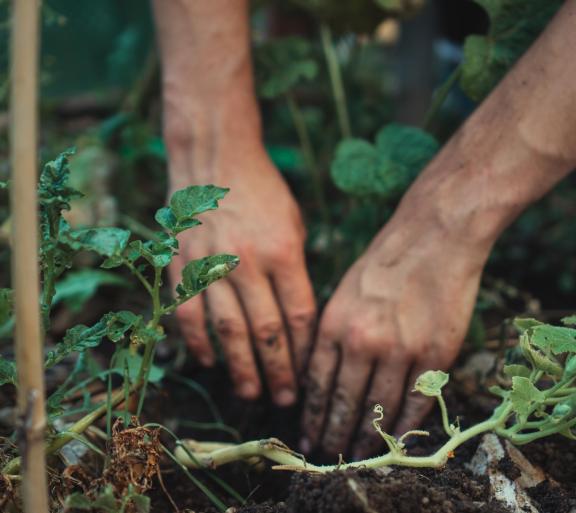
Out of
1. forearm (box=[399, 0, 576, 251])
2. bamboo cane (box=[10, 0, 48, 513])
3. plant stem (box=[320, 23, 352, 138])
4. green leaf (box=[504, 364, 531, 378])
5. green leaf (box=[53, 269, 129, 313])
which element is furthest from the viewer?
plant stem (box=[320, 23, 352, 138])

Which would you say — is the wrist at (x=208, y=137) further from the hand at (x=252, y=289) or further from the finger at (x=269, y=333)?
the finger at (x=269, y=333)

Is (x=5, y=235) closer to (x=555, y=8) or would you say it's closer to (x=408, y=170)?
(x=408, y=170)

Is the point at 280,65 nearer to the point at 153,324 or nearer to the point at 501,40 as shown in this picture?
the point at 501,40

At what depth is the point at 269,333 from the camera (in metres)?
1.26

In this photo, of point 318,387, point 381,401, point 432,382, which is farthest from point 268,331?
point 432,382

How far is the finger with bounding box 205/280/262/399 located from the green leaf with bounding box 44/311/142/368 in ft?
1.27

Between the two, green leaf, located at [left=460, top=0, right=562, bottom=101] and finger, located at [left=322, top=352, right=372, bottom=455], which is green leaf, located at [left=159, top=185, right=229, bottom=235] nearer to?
finger, located at [left=322, top=352, right=372, bottom=455]

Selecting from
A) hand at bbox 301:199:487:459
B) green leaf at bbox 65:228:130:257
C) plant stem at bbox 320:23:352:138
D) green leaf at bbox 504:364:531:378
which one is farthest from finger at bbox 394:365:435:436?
plant stem at bbox 320:23:352:138

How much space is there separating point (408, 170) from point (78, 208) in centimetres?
97

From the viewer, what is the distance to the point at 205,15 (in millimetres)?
1388

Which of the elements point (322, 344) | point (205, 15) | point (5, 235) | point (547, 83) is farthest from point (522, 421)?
point (5, 235)

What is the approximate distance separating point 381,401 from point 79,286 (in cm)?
75

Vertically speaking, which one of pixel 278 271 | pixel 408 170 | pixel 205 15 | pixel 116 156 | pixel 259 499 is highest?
pixel 205 15

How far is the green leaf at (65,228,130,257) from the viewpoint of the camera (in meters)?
0.74
